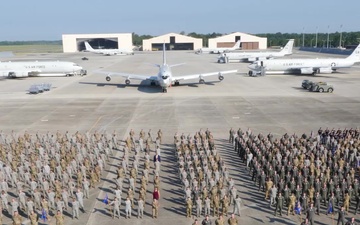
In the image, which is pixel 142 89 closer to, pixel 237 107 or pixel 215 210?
pixel 237 107

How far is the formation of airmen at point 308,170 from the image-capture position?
51.8 feet

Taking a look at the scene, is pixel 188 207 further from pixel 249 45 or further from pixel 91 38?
pixel 249 45

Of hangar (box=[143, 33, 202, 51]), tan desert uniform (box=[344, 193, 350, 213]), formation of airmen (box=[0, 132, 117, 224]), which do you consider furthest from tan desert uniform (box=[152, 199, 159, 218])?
hangar (box=[143, 33, 202, 51])

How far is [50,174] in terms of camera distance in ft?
59.2

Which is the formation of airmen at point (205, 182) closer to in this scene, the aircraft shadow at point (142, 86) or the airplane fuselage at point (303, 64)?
the aircraft shadow at point (142, 86)

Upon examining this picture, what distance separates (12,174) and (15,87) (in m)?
39.4

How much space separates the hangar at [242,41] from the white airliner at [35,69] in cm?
13048

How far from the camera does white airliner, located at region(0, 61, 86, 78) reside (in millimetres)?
63731

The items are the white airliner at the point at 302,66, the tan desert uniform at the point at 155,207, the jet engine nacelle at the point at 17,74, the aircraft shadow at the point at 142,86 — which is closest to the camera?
the tan desert uniform at the point at 155,207

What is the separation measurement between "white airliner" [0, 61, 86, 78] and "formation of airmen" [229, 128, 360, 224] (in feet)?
164

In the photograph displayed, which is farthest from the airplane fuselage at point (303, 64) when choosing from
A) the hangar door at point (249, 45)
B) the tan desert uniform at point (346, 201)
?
the hangar door at point (249, 45)

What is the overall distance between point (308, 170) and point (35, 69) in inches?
2282

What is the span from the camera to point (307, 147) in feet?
71.7

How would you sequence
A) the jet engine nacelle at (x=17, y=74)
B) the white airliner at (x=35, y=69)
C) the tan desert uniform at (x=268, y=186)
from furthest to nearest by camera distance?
the white airliner at (x=35, y=69)
the jet engine nacelle at (x=17, y=74)
the tan desert uniform at (x=268, y=186)
